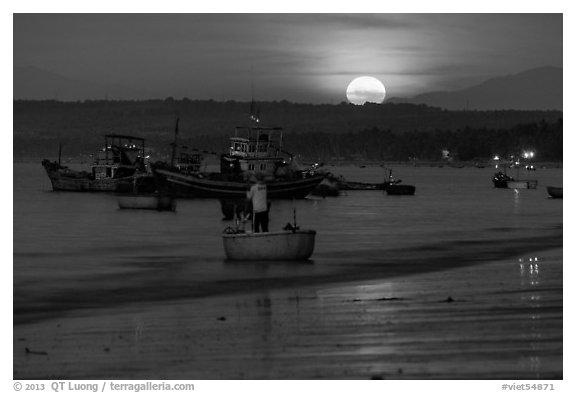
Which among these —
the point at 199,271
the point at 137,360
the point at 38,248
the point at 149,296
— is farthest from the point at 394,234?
the point at 137,360

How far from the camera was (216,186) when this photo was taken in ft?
317

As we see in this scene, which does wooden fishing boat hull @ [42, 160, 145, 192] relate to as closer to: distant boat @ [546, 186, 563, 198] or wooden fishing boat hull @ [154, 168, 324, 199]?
wooden fishing boat hull @ [154, 168, 324, 199]

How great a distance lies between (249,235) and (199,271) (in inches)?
96.9

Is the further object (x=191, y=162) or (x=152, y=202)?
(x=191, y=162)

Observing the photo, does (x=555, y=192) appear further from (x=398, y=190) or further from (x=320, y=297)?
(x=320, y=297)

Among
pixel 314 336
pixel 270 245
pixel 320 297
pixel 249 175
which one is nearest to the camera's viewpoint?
pixel 314 336

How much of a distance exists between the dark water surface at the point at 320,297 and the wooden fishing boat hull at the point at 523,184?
8566 centimetres

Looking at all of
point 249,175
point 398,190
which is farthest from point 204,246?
point 398,190

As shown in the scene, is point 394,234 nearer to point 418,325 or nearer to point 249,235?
point 249,235

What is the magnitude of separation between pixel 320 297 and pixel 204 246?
20.9m

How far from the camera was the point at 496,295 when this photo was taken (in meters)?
25.0

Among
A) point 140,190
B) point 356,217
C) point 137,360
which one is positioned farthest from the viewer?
point 140,190

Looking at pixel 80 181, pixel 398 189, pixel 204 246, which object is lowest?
pixel 204 246
